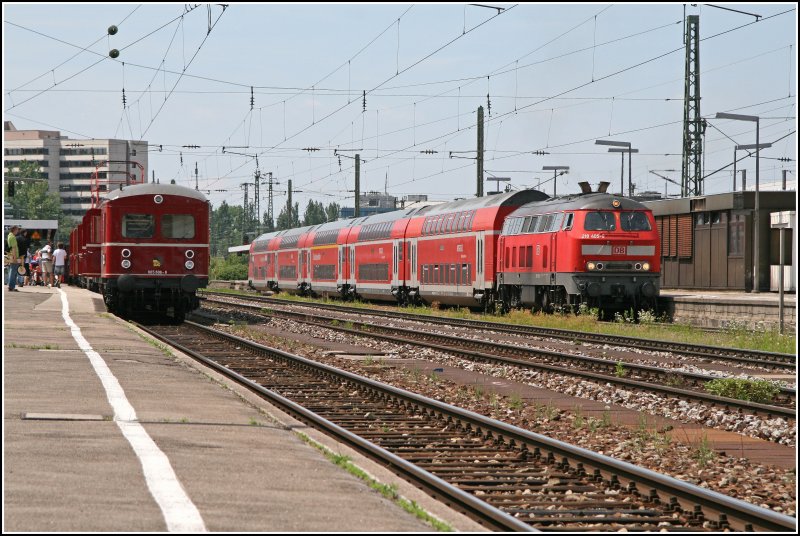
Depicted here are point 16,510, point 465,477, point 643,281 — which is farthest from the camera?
point 643,281

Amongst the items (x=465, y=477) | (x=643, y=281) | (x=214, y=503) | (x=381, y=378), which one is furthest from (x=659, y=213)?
(x=214, y=503)

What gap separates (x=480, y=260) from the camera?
36594 millimetres

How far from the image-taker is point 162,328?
93.2 ft

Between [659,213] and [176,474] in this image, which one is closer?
[176,474]

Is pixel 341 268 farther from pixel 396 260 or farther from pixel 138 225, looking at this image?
pixel 138 225

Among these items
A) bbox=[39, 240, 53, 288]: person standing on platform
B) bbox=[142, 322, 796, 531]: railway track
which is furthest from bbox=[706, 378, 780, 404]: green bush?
bbox=[39, 240, 53, 288]: person standing on platform

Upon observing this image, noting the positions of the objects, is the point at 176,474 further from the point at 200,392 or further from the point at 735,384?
the point at 735,384

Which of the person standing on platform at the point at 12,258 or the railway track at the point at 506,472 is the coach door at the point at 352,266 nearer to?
the person standing on platform at the point at 12,258

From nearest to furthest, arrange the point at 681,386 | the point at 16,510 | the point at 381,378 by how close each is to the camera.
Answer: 1. the point at 16,510
2. the point at 681,386
3. the point at 381,378

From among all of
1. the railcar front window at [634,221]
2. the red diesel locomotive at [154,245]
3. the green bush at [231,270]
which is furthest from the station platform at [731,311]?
the green bush at [231,270]

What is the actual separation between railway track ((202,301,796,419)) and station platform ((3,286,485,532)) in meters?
4.92

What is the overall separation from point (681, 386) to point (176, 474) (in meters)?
9.58

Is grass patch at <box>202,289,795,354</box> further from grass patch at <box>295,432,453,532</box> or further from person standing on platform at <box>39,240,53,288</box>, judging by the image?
person standing on platform at <box>39,240,53,288</box>

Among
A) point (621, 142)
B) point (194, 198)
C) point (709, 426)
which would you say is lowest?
point (709, 426)
